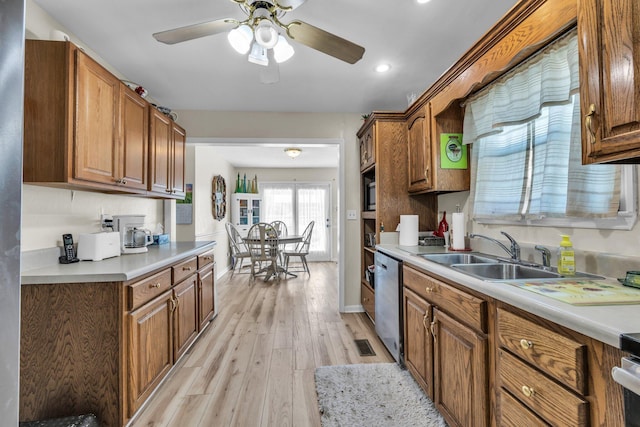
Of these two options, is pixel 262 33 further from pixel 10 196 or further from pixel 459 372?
pixel 459 372

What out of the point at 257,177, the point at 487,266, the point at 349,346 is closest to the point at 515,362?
the point at 487,266

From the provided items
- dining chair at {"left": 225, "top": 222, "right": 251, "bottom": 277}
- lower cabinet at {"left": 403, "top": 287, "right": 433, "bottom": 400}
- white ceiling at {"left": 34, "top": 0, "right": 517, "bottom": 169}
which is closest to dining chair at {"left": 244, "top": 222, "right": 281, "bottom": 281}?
dining chair at {"left": 225, "top": 222, "right": 251, "bottom": 277}

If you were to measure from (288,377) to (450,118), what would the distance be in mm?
2278

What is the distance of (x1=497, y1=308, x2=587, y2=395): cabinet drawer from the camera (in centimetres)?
76

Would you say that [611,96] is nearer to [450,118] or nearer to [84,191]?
[450,118]

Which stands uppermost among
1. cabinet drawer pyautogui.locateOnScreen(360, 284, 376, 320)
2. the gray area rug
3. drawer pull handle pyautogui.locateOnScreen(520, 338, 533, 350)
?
drawer pull handle pyautogui.locateOnScreen(520, 338, 533, 350)

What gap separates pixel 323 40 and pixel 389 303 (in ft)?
6.12

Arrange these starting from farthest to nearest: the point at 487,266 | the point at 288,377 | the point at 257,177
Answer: the point at 257,177 → the point at 288,377 → the point at 487,266

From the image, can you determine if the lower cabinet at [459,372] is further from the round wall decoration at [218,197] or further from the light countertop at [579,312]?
the round wall decoration at [218,197]

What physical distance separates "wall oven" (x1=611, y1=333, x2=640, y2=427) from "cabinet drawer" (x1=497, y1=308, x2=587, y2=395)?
0.39ft

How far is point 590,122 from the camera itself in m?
0.93

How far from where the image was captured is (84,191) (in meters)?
2.06

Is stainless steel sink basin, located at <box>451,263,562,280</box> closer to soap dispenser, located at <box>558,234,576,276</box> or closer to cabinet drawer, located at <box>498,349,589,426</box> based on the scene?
soap dispenser, located at <box>558,234,576,276</box>

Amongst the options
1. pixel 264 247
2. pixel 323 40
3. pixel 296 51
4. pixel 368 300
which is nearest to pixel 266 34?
pixel 323 40
